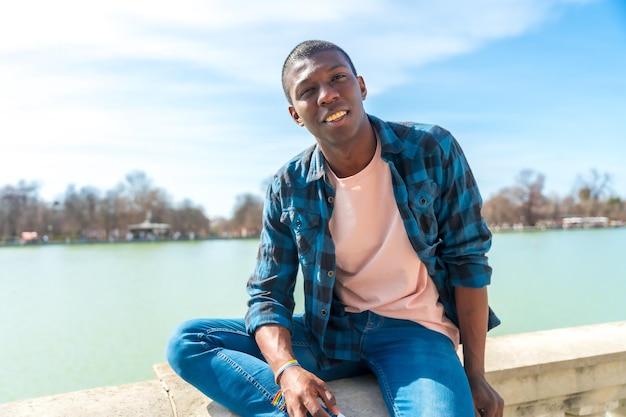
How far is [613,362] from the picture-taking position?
2193mm

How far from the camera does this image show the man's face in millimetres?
1769

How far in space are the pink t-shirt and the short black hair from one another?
15.3 inches

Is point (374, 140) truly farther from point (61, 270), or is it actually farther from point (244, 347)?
point (61, 270)

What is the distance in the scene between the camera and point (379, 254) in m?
1.79

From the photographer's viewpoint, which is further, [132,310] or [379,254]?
[132,310]

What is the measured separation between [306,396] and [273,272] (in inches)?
19.1

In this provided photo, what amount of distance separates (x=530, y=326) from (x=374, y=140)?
8.07 metres

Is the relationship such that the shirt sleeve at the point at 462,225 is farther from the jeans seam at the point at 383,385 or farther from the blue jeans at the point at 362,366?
the jeans seam at the point at 383,385

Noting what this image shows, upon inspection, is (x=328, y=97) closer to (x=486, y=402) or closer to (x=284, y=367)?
(x=284, y=367)

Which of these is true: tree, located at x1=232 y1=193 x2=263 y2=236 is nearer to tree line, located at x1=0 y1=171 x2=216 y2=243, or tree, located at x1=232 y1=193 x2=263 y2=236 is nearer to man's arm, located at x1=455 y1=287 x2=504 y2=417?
tree line, located at x1=0 y1=171 x2=216 y2=243

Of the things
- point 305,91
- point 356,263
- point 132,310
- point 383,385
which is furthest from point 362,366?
point 132,310

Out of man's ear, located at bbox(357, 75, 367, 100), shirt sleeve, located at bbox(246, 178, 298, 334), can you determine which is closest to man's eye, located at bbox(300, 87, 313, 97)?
man's ear, located at bbox(357, 75, 367, 100)

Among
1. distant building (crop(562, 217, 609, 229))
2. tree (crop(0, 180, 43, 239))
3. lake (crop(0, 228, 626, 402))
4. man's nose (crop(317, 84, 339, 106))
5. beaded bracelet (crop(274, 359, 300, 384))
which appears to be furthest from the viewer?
distant building (crop(562, 217, 609, 229))

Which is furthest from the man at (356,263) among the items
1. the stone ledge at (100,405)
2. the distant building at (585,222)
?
the distant building at (585,222)
